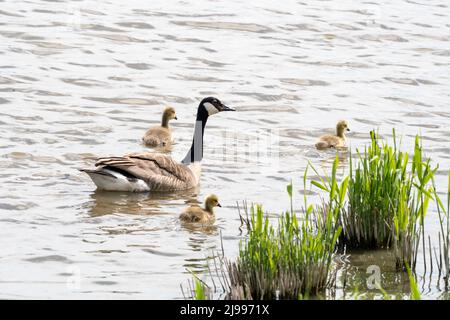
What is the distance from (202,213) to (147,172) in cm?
193

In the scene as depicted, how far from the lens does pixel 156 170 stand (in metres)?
12.6

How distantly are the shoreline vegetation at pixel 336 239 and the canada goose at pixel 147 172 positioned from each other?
2400 mm

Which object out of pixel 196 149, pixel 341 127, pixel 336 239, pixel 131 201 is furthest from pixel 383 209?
pixel 341 127

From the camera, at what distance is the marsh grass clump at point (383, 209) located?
874 centimetres

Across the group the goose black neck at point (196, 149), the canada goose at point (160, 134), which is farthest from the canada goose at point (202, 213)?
the canada goose at point (160, 134)

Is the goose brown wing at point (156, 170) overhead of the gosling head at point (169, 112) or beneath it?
beneath

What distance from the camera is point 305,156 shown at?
14008 mm

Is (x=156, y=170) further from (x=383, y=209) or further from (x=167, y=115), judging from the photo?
(x=383, y=209)

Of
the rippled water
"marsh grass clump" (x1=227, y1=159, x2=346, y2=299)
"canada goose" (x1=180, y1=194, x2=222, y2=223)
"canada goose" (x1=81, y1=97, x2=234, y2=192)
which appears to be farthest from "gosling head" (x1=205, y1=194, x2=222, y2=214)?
"marsh grass clump" (x1=227, y1=159, x2=346, y2=299)

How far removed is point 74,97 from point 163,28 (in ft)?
15.9

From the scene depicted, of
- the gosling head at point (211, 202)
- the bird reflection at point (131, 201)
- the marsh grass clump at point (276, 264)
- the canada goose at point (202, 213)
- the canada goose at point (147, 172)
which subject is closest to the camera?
the marsh grass clump at point (276, 264)

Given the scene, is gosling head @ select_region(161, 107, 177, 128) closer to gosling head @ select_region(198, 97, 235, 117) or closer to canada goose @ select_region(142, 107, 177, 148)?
canada goose @ select_region(142, 107, 177, 148)

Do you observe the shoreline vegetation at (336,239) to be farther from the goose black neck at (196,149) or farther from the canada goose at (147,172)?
the goose black neck at (196,149)
